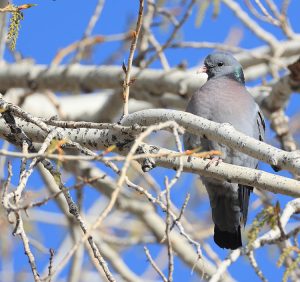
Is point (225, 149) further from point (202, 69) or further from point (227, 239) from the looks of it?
point (202, 69)

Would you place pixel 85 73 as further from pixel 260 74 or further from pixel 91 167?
pixel 260 74

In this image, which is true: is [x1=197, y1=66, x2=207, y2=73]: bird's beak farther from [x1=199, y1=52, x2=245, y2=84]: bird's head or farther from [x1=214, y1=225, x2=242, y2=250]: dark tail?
[x1=214, y1=225, x2=242, y2=250]: dark tail

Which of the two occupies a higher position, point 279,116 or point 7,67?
point 7,67

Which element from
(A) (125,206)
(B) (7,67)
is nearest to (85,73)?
(B) (7,67)

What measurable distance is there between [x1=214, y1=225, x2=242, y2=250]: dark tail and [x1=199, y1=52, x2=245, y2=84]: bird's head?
3.10ft

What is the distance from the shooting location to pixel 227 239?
4051 millimetres

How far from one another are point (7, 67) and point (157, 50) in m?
1.09

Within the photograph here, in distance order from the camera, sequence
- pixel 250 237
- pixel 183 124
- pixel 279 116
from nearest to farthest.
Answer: pixel 183 124
pixel 250 237
pixel 279 116

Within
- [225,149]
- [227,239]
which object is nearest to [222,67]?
[225,149]

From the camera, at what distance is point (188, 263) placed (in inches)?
187

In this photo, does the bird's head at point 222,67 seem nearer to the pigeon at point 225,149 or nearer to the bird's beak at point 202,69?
the bird's beak at point 202,69

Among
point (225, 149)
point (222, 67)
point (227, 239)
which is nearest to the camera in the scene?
point (225, 149)

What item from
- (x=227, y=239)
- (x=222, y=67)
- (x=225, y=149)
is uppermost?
(x=222, y=67)

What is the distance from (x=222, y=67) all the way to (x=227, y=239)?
108cm
